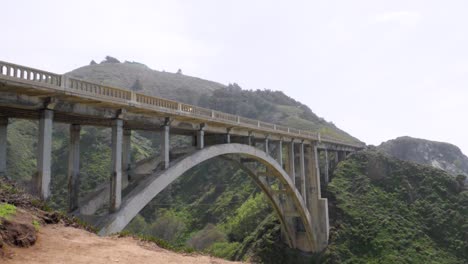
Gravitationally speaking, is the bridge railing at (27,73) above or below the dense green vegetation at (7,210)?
above

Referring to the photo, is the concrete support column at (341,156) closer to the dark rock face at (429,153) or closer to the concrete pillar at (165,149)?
the concrete pillar at (165,149)

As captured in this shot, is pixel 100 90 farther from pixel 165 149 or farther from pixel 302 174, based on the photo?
pixel 302 174

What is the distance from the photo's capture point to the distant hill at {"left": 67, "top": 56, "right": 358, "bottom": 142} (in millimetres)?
109750

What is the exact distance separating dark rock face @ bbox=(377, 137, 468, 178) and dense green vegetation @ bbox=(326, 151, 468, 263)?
43862mm

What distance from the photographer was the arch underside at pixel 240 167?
1459 centimetres

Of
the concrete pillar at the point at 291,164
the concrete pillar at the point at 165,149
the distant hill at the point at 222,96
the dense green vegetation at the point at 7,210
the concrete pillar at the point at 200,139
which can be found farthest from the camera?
the distant hill at the point at 222,96

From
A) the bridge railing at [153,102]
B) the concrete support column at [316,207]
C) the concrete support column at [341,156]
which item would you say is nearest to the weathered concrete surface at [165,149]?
the bridge railing at [153,102]

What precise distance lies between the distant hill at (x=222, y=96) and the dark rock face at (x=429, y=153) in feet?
40.0

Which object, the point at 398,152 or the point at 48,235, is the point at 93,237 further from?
the point at 398,152

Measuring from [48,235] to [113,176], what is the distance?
4932mm

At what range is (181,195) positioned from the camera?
70562 mm

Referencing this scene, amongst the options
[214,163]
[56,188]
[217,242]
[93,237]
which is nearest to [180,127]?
[93,237]

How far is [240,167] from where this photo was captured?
29438mm

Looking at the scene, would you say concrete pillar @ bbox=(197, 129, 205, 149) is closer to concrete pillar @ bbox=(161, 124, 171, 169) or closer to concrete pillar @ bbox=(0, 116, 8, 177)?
concrete pillar @ bbox=(161, 124, 171, 169)
